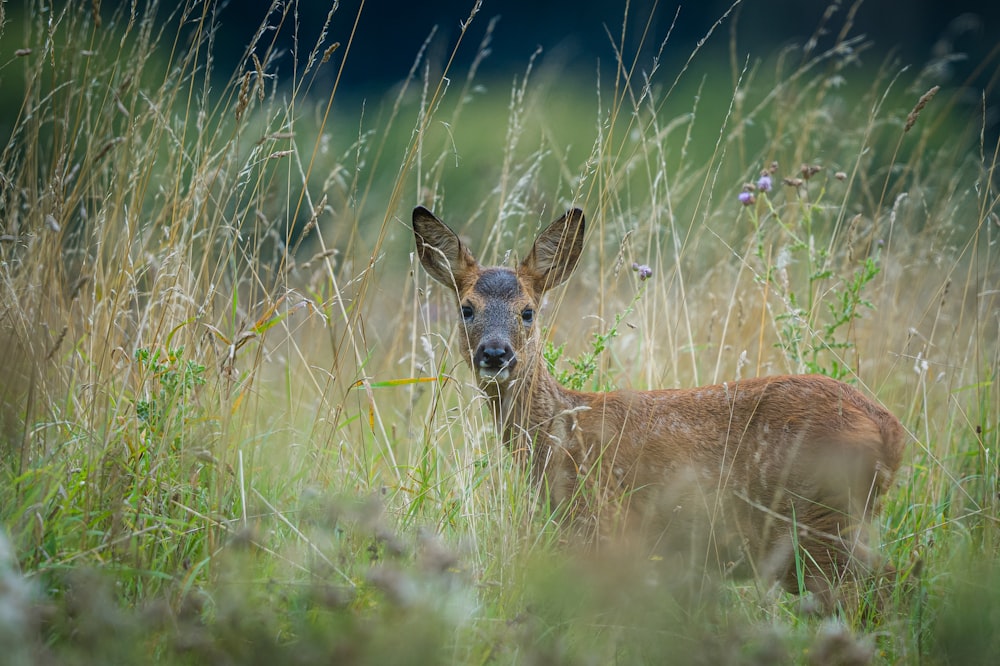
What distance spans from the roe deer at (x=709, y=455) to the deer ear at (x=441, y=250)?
0.41ft

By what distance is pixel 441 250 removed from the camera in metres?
4.55

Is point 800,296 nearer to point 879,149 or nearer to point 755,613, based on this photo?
point 755,613

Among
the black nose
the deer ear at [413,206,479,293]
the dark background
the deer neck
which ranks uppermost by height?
the dark background

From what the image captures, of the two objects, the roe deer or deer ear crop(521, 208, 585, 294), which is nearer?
the roe deer

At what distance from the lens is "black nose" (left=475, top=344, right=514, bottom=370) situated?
3975 mm

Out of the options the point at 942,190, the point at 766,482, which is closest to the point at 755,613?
the point at 766,482

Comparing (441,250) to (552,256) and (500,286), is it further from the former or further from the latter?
(552,256)

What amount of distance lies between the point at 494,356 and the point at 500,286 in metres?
0.48

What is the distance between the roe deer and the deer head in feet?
0.03

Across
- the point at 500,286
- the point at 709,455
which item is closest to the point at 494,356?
the point at 500,286

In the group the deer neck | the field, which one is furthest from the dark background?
the deer neck

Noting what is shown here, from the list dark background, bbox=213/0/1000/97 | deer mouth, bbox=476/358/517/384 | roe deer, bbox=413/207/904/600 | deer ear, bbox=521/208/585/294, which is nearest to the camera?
roe deer, bbox=413/207/904/600

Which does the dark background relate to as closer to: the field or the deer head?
the field

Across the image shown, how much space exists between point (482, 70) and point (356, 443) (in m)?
13.9
